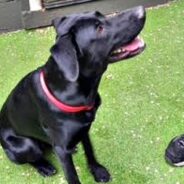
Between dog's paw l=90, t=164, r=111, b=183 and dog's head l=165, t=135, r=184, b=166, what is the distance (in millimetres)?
436

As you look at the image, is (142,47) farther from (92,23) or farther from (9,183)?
(9,183)

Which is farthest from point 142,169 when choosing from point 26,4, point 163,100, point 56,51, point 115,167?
point 26,4

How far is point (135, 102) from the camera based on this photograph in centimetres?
390

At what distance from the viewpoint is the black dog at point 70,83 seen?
255 cm

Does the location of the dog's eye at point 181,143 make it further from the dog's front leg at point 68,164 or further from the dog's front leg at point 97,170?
the dog's front leg at point 68,164

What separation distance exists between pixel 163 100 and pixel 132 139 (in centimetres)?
49

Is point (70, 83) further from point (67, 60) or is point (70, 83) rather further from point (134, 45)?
point (134, 45)

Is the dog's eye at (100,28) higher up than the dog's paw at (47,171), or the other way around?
the dog's eye at (100,28)

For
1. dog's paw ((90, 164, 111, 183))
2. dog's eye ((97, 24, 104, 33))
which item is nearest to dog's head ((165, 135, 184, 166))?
dog's paw ((90, 164, 111, 183))

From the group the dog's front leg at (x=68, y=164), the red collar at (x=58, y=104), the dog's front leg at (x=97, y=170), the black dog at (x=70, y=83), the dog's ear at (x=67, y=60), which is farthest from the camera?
the dog's front leg at (x=97, y=170)

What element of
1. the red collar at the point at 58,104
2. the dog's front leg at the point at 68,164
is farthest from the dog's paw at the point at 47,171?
the red collar at the point at 58,104

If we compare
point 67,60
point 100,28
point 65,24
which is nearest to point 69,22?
point 65,24

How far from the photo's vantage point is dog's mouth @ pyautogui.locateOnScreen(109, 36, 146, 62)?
104 inches

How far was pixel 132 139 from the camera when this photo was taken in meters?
3.59
